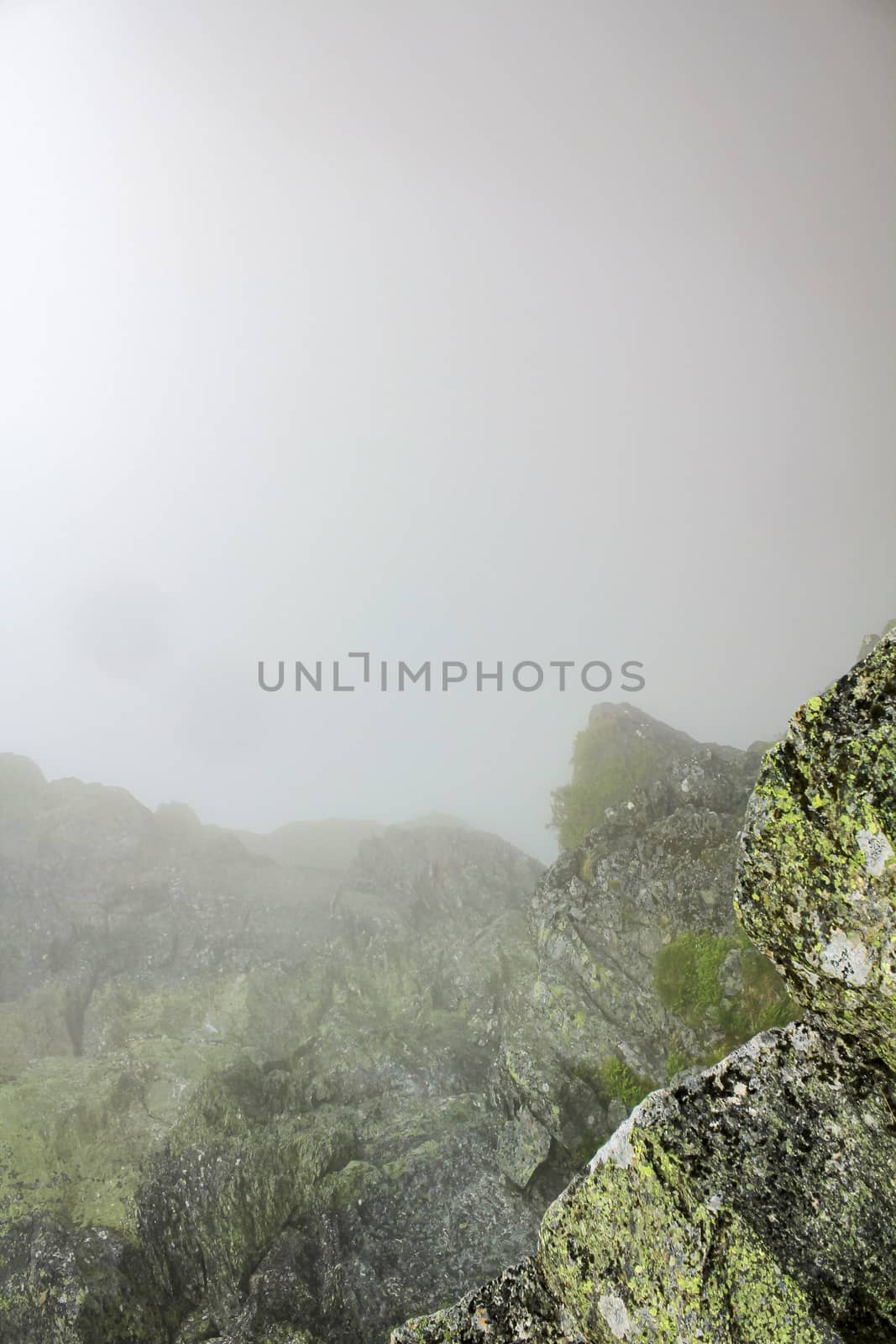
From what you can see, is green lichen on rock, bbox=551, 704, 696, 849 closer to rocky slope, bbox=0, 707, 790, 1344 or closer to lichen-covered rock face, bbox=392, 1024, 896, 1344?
rocky slope, bbox=0, 707, 790, 1344

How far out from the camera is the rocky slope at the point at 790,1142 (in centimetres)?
643

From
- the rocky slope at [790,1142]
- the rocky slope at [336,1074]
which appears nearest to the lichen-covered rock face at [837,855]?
the rocky slope at [790,1142]

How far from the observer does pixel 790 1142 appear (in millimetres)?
7258

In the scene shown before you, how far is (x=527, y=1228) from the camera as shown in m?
24.4

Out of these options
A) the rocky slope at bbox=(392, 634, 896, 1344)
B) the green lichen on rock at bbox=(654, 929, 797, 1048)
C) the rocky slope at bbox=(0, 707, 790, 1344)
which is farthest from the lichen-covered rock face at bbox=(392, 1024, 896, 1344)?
the rocky slope at bbox=(0, 707, 790, 1344)

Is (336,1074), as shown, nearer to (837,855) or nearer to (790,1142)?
(790,1142)

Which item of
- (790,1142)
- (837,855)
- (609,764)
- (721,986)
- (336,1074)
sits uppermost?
(837,855)

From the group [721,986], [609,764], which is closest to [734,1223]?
[721,986]

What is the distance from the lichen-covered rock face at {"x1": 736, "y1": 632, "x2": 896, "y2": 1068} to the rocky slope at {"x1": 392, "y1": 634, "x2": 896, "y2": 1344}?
18mm

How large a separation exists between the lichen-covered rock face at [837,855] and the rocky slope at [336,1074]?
20812 mm

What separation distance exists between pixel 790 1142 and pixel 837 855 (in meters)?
3.79

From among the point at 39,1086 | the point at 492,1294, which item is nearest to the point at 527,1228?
the point at 492,1294

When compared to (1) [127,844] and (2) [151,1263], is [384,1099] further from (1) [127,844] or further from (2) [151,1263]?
(1) [127,844]

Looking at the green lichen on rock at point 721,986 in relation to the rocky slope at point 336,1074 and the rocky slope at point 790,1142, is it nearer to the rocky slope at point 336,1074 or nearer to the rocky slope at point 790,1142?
the rocky slope at point 336,1074
